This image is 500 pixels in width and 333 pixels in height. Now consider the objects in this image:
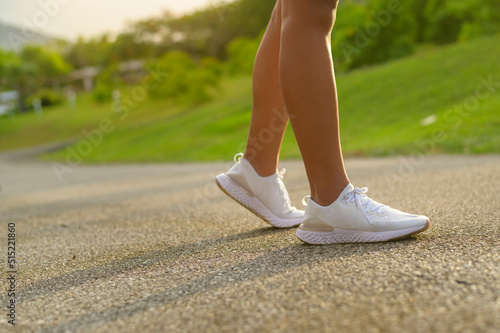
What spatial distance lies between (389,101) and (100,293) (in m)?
9.95

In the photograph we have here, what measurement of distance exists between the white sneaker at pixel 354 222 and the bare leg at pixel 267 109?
1.09 ft

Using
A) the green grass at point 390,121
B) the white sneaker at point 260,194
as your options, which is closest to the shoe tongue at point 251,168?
the white sneaker at point 260,194

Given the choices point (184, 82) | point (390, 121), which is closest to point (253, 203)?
point (390, 121)

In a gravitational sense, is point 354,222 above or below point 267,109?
below

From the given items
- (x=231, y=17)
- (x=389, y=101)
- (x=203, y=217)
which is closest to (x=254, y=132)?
(x=203, y=217)

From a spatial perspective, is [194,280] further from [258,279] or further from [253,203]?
[253,203]

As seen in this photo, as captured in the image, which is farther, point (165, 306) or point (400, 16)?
point (400, 16)

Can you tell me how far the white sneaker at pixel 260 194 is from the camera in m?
1.58

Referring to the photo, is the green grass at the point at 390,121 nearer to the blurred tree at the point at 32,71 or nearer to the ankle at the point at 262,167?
the ankle at the point at 262,167

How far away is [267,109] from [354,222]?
1.60ft

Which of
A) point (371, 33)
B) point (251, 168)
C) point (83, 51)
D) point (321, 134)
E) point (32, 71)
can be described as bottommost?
point (251, 168)

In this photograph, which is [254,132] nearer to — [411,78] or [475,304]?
[475,304]

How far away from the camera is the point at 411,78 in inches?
443

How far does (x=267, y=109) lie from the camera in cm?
155
